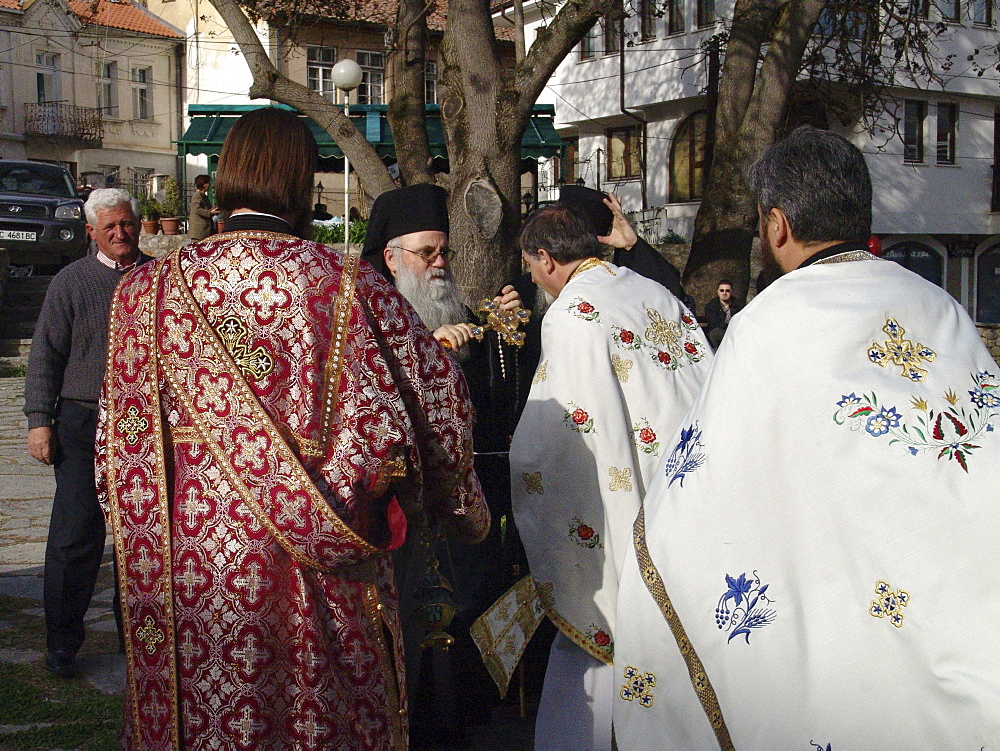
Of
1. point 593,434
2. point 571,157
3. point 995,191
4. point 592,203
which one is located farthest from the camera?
point 571,157

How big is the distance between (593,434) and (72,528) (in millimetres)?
2285

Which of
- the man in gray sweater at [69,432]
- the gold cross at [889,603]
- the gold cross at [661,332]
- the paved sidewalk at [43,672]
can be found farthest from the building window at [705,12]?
the gold cross at [889,603]

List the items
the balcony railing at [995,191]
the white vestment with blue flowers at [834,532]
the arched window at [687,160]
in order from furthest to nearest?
the balcony railing at [995,191] < the arched window at [687,160] < the white vestment with blue flowers at [834,532]

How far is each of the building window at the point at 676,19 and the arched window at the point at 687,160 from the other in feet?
7.62

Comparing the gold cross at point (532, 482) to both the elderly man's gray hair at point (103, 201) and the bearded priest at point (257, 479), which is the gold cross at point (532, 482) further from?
the elderly man's gray hair at point (103, 201)

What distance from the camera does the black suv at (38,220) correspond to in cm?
1908

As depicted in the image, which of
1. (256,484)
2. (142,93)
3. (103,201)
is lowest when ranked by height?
(256,484)

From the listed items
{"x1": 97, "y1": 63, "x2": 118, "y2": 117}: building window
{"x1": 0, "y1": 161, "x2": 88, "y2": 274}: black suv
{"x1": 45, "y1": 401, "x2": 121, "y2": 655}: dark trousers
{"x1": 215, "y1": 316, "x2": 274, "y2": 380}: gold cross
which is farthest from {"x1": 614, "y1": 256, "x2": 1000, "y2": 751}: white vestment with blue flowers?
{"x1": 97, "y1": 63, "x2": 118, "y2": 117}: building window

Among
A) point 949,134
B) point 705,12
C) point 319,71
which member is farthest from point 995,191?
point 319,71

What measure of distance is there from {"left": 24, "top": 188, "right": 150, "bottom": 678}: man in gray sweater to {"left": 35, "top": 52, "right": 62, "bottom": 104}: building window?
3879 centimetres

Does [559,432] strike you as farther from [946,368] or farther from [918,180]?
[918,180]

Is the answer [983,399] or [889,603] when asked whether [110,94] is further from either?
[889,603]

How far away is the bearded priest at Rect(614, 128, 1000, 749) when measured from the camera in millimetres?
2314

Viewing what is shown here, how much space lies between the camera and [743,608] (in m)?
2.47
